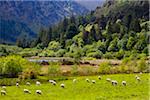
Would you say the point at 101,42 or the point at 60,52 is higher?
the point at 101,42

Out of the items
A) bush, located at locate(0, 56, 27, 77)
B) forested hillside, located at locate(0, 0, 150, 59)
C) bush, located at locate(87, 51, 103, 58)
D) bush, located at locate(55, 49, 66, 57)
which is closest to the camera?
bush, located at locate(0, 56, 27, 77)

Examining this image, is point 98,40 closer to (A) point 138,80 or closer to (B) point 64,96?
(A) point 138,80

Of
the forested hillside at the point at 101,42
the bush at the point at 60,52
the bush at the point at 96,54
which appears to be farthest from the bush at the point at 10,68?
the bush at the point at 60,52

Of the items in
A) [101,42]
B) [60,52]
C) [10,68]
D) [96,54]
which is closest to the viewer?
[10,68]

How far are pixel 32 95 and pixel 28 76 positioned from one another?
28887 millimetres

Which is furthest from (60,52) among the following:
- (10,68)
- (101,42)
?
(10,68)

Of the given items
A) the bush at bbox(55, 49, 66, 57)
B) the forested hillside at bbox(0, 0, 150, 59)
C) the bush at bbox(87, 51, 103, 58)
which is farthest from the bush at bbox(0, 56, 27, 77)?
the bush at bbox(55, 49, 66, 57)

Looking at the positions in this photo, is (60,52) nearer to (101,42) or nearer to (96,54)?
(101,42)

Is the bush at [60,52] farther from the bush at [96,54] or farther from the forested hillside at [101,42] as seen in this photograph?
the bush at [96,54]

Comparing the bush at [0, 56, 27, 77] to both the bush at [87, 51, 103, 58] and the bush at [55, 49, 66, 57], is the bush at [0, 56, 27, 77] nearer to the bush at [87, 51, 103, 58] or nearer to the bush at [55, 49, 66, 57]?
the bush at [87, 51, 103, 58]

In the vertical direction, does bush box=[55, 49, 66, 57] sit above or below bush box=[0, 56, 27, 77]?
above

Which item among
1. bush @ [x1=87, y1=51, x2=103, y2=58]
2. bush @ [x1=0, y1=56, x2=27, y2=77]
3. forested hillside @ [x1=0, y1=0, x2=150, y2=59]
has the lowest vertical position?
bush @ [x1=0, y1=56, x2=27, y2=77]

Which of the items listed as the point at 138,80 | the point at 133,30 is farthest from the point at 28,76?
the point at 133,30

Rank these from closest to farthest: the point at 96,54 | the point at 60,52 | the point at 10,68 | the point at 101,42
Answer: the point at 10,68
the point at 96,54
the point at 60,52
the point at 101,42
